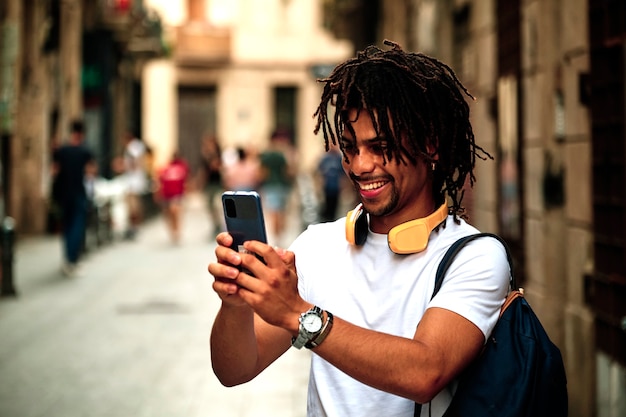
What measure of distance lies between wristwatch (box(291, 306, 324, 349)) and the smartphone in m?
0.17

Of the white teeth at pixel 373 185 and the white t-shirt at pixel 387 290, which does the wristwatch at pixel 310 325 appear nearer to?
the white t-shirt at pixel 387 290

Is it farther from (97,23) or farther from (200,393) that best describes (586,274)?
(97,23)

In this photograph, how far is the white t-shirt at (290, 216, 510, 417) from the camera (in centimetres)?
234

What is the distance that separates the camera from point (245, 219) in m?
2.26

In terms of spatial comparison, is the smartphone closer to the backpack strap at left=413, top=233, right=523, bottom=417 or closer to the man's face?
the man's face

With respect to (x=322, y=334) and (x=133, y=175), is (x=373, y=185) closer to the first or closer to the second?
(x=322, y=334)

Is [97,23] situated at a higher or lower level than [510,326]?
higher

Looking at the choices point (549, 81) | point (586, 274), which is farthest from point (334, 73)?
point (549, 81)

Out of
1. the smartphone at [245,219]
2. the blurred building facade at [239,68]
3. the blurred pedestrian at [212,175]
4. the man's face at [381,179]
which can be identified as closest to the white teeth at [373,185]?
the man's face at [381,179]

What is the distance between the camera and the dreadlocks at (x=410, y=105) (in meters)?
2.43

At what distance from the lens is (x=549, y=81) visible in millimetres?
8492

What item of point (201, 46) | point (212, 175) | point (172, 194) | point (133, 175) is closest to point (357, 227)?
point (172, 194)

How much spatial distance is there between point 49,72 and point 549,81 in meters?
16.0

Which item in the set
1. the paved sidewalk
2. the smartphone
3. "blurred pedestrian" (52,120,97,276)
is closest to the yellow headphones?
the smartphone
